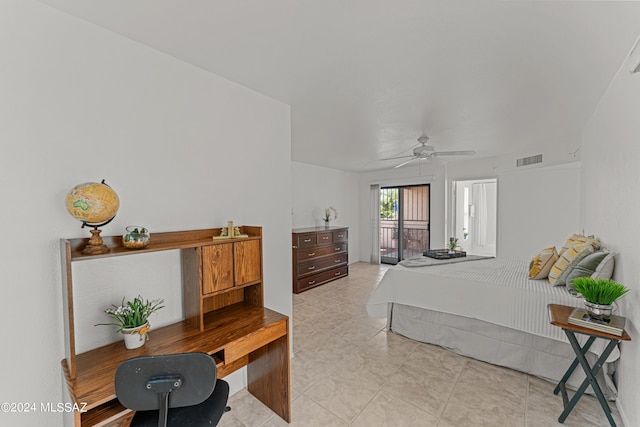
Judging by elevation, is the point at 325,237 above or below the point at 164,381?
above

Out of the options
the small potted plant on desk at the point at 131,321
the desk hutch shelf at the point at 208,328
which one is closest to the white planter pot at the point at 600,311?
the desk hutch shelf at the point at 208,328

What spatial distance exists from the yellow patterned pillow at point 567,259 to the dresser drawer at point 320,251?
10.7ft

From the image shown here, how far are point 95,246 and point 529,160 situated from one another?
542cm

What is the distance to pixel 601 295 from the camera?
152 cm

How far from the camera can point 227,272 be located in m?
1.73

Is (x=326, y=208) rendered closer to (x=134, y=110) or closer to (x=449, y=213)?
(x=449, y=213)

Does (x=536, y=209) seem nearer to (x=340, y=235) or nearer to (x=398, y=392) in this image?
(x=340, y=235)

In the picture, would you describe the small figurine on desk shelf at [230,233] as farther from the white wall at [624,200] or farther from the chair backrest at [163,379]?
the white wall at [624,200]

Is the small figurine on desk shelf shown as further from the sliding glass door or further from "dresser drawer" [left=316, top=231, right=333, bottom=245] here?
the sliding glass door

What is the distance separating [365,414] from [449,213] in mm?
4609

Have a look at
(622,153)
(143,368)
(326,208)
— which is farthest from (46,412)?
(326,208)

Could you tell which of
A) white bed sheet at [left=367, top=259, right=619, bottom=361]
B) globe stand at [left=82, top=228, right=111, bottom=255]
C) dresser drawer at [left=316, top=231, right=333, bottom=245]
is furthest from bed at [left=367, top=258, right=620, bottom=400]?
globe stand at [left=82, top=228, right=111, bottom=255]

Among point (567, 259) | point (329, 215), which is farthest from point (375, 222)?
point (567, 259)

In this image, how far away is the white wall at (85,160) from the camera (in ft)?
3.93
